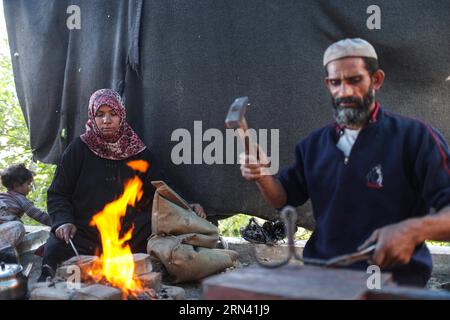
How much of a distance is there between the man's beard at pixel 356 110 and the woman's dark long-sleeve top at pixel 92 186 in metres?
2.16

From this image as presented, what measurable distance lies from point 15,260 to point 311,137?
8.16 feet

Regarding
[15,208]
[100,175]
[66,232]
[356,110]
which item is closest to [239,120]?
[356,110]

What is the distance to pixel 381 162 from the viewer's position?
220 cm

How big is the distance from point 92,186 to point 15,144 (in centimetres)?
321

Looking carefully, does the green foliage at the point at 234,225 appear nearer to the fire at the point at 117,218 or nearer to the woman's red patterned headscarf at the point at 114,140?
the fire at the point at 117,218

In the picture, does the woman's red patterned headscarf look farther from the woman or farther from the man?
the man

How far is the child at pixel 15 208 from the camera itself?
4258mm

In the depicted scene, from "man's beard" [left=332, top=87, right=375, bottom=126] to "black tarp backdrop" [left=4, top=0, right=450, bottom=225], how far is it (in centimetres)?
134

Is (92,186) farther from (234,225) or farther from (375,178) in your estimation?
(234,225)

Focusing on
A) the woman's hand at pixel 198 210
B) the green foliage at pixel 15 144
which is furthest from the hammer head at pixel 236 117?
the green foliage at pixel 15 144

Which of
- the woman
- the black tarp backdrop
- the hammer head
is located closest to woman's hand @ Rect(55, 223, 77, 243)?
the woman

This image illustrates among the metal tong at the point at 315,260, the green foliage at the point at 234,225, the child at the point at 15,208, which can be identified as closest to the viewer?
the metal tong at the point at 315,260

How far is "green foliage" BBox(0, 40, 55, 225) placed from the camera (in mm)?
6398
